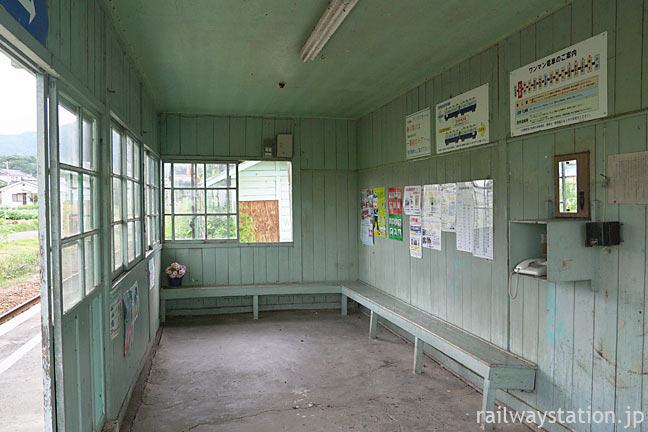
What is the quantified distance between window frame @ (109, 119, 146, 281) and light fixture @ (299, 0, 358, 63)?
161 cm

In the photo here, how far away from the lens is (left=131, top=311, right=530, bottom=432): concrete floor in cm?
322

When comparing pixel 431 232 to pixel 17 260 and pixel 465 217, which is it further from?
pixel 17 260

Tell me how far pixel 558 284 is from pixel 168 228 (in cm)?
499

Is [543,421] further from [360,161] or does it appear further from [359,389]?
[360,161]

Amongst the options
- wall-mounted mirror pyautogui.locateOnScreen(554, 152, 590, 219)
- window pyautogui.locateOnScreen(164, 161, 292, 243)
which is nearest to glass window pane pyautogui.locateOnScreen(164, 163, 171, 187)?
window pyautogui.locateOnScreen(164, 161, 292, 243)

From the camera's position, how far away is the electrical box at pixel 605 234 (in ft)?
8.38

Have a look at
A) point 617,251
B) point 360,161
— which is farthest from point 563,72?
point 360,161

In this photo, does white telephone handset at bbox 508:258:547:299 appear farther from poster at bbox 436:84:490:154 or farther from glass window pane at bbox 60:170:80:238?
glass window pane at bbox 60:170:80:238

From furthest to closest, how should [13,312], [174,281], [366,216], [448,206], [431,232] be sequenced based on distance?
[366,216] < [174,281] < [431,232] < [448,206] < [13,312]

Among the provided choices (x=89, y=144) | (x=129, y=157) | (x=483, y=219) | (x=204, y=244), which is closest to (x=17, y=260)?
(x=89, y=144)

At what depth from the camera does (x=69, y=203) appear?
2275mm

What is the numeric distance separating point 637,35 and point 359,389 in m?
3.14

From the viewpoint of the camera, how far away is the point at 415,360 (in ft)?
13.7

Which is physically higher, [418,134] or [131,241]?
[418,134]
